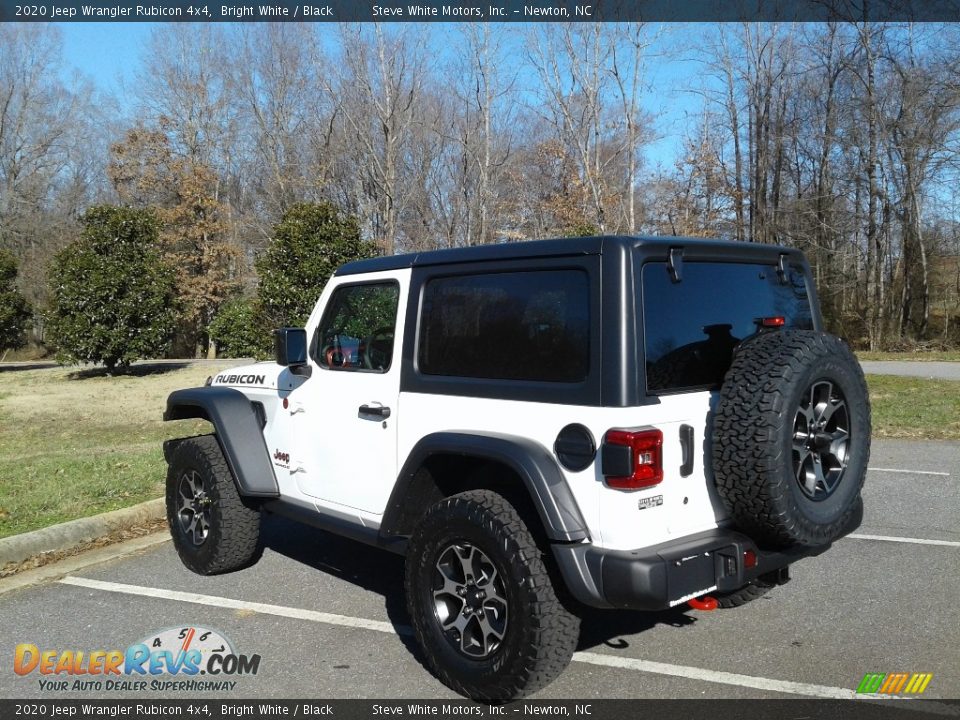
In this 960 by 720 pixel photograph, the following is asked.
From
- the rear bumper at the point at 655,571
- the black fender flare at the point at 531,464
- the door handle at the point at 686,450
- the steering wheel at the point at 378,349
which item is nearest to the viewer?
the rear bumper at the point at 655,571

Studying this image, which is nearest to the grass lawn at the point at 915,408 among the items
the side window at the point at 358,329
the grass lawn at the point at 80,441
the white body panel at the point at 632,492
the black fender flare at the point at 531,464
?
the white body panel at the point at 632,492

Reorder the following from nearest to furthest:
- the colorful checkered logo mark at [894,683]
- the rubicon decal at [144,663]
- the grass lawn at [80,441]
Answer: the colorful checkered logo mark at [894,683] → the rubicon decal at [144,663] → the grass lawn at [80,441]

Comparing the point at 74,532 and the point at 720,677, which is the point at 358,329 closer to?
the point at 720,677

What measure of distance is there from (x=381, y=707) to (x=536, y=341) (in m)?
1.71

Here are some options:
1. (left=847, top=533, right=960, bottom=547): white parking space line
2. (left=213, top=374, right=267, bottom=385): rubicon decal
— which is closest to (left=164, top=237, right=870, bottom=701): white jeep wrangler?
(left=213, top=374, right=267, bottom=385): rubicon decal

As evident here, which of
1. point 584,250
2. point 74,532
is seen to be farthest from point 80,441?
point 584,250

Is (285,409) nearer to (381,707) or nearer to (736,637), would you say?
(381,707)

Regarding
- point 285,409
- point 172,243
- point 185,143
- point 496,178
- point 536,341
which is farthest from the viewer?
point 185,143

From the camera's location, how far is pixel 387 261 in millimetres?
4367

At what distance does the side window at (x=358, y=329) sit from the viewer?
4254 mm

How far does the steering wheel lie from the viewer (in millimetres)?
4195

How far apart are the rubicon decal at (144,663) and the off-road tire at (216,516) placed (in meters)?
0.82

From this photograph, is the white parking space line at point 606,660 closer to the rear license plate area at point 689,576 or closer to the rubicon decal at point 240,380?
the rear license plate area at point 689,576

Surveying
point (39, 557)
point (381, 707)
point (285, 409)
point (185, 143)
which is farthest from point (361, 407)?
point (185, 143)
